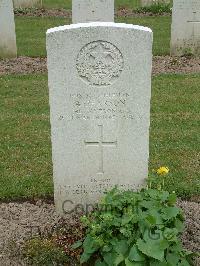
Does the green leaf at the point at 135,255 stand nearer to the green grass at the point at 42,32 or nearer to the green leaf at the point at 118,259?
the green leaf at the point at 118,259

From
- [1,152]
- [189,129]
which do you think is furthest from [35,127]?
[189,129]

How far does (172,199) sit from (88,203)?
0.84 meters

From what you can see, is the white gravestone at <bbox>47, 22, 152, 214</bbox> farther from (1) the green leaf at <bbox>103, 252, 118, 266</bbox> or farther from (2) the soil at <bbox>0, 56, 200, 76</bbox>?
(2) the soil at <bbox>0, 56, 200, 76</bbox>

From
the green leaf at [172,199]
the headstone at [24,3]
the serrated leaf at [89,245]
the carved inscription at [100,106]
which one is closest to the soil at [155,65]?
the carved inscription at [100,106]

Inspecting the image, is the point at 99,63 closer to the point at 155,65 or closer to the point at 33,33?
the point at 155,65

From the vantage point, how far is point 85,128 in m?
4.06

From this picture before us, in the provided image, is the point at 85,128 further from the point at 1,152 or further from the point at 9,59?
the point at 9,59

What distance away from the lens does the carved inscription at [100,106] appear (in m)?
3.95

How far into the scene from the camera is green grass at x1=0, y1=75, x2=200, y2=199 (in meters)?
5.10

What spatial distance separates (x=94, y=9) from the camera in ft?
32.4

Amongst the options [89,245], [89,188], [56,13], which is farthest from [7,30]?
[89,245]

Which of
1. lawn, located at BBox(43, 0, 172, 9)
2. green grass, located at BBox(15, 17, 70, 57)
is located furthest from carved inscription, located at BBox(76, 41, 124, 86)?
lawn, located at BBox(43, 0, 172, 9)

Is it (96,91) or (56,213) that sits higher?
(96,91)

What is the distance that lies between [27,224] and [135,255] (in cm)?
119
